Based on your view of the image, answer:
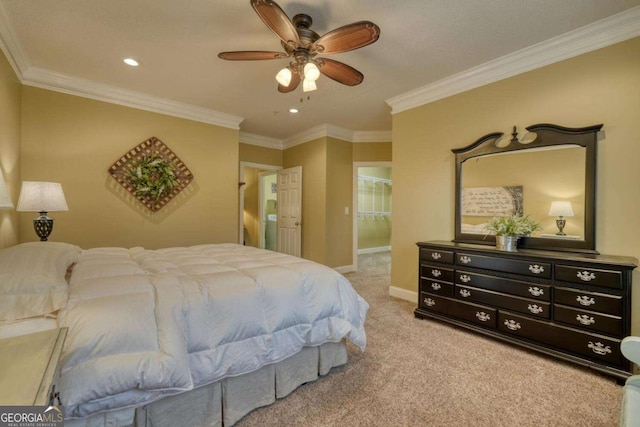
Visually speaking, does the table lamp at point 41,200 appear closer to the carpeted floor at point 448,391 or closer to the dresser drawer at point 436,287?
the carpeted floor at point 448,391

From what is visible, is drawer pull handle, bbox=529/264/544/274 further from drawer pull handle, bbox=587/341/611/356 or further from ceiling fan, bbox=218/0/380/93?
ceiling fan, bbox=218/0/380/93

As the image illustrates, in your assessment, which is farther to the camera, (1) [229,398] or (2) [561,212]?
(2) [561,212]

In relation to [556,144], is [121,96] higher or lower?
higher

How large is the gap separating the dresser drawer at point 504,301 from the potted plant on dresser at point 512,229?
16.2 inches

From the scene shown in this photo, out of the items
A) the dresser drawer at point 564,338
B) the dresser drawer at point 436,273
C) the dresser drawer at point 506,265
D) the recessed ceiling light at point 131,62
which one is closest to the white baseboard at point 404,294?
the dresser drawer at point 436,273

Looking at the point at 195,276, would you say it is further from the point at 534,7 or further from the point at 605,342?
the point at 534,7

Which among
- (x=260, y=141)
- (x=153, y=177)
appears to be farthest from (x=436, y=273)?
(x=260, y=141)

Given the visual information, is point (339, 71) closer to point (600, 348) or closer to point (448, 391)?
point (448, 391)

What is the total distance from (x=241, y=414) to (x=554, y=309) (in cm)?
231

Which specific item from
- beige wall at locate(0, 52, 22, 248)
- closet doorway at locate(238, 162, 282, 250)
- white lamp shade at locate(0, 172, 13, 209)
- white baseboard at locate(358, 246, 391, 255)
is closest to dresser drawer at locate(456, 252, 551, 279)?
white lamp shade at locate(0, 172, 13, 209)

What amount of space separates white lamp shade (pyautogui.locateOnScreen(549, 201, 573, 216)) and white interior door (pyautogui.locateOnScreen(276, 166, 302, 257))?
3613 millimetres

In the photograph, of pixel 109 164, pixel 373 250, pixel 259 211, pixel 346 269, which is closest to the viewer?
pixel 109 164

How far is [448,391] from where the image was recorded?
171 cm

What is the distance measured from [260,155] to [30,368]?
4.95m
